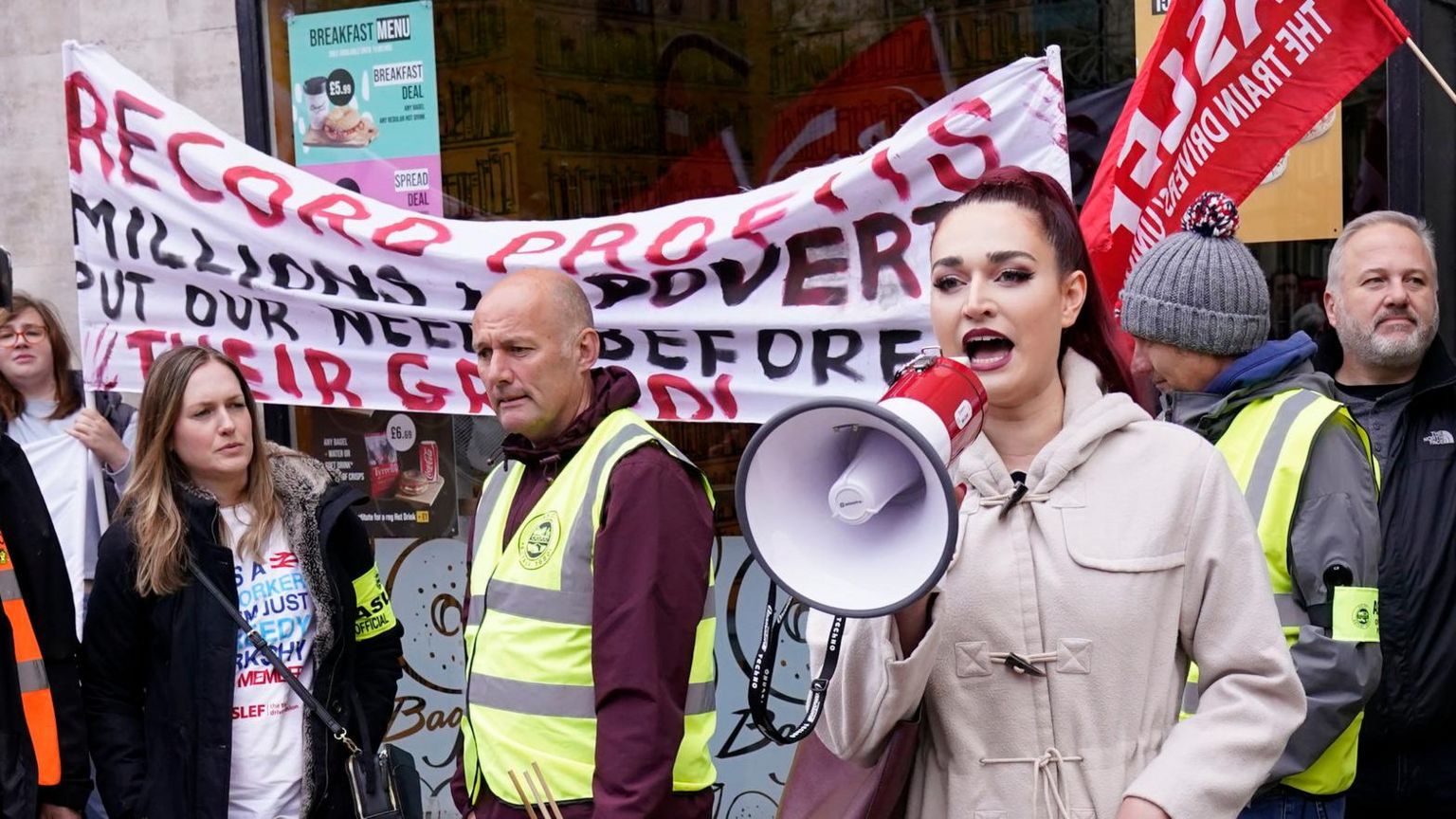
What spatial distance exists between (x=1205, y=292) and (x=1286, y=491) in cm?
47

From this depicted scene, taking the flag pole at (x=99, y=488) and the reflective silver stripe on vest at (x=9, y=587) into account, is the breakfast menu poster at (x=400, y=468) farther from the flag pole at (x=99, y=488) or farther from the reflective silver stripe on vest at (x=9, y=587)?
the reflective silver stripe on vest at (x=9, y=587)

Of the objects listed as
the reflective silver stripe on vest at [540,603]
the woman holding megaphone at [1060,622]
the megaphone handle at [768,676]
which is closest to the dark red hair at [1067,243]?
the woman holding megaphone at [1060,622]

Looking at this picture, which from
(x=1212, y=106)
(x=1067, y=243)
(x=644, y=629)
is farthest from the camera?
(x=1212, y=106)

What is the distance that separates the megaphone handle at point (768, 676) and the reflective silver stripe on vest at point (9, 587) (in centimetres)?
226

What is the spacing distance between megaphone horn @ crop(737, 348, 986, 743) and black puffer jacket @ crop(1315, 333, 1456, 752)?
1.98 meters

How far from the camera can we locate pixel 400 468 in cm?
597

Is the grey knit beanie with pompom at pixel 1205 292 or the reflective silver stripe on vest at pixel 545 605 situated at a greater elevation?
the grey knit beanie with pompom at pixel 1205 292

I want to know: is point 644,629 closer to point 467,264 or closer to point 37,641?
point 37,641

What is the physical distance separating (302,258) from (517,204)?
3.79 feet

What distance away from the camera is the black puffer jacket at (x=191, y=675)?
11.8 feet

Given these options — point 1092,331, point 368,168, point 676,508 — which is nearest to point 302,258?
point 368,168

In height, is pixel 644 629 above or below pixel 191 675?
above

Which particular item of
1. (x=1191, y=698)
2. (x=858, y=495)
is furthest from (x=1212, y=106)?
(x=858, y=495)

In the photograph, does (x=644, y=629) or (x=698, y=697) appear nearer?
(x=644, y=629)
